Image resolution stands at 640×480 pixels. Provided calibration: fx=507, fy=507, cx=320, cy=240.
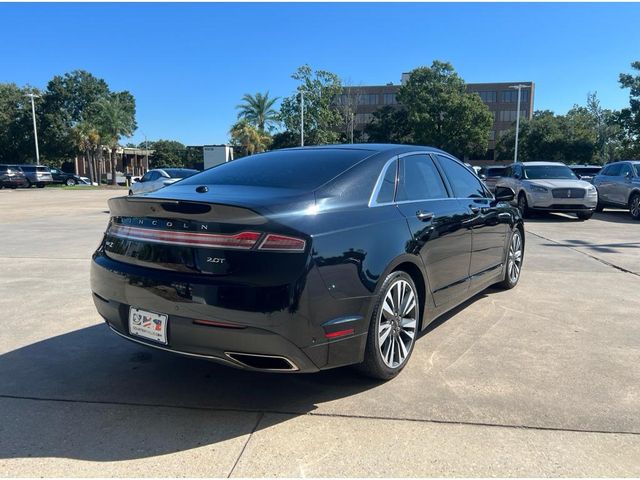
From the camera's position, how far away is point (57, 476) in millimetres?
2473

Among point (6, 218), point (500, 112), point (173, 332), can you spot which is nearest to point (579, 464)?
point (173, 332)

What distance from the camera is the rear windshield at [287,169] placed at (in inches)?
135

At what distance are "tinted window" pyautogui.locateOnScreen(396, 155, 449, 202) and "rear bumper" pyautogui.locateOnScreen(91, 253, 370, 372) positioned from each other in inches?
44.8

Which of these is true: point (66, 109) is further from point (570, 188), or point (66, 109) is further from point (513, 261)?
point (513, 261)

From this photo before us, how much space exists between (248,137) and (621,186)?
41.4 metres

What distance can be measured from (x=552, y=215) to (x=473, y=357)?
46.0 feet

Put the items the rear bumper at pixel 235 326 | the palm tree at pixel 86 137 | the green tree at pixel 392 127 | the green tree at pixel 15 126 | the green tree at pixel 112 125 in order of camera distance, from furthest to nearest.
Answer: the green tree at pixel 392 127
the green tree at pixel 15 126
the green tree at pixel 112 125
the palm tree at pixel 86 137
the rear bumper at pixel 235 326

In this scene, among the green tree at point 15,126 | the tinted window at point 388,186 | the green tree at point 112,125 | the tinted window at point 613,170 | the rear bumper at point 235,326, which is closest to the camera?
the rear bumper at point 235,326

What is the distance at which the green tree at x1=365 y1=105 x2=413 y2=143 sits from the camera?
6969cm

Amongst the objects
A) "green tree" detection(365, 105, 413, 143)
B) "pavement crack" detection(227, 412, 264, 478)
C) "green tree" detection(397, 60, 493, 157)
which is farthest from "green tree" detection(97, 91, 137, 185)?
"pavement crack" detection(227, 412, 264, 478)

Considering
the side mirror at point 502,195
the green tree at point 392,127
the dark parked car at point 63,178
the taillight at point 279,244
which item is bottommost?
the dark parked car at point 63,178

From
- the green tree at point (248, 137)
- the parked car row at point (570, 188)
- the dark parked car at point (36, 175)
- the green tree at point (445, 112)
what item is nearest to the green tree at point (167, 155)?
the green tree at point (248, 137)

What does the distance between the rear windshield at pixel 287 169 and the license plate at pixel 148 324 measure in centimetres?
109

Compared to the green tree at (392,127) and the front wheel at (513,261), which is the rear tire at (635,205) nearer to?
the front wheel at (513,261)
